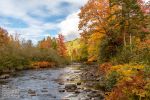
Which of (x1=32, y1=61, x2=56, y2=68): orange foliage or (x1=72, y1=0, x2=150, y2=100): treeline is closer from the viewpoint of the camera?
(x1=72, y1=0, x2=150, y2=100): treeline

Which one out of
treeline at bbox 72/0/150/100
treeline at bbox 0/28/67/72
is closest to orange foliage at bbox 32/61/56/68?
treeline at bbox 0/28/67/72

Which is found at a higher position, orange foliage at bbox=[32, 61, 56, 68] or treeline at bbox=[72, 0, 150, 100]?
treeline at bbox=[72, 0, 150, 100]

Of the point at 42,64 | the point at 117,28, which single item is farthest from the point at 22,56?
the point at 117,28

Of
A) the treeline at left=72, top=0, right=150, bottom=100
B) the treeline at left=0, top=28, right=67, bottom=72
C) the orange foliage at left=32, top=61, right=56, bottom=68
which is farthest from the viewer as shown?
the orange foliage at left=32, top=61, right=56, bottom=68

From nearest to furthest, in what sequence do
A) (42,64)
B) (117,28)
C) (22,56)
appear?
(117,28)
(22,56)
(42,64)

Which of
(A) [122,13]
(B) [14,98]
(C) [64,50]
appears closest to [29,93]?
(B) [14,98]

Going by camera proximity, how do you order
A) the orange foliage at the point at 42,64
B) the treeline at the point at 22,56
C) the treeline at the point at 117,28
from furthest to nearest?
the orange foliage at the point at 42,64
the treeline at the point at 22,56
the treeline at the point at 117,28

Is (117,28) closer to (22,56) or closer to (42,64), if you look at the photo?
(22,56)

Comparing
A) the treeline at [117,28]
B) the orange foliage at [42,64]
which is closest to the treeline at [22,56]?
the orange foliage at [42,64]

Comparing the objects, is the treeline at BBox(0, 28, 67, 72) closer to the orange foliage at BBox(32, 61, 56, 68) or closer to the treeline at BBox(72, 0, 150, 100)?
the orange foliage at BBox(32, 61, 56, 68)

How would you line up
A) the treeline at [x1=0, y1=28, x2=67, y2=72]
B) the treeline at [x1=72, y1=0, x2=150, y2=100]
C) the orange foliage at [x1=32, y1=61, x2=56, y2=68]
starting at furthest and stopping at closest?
the orange foliage at [x1=32, y1=61, x2=56, y2=68], the treeline at [x1=0, y1=28, x2=67, y2=72], the treeline at [x1=72, y1=0, x2=150, y2=100]

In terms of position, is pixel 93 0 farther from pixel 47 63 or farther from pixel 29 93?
pixel 47 63

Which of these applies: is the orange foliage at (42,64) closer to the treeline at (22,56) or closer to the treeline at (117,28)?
the treeline at (22,56)

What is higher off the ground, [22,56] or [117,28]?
[117,28]
